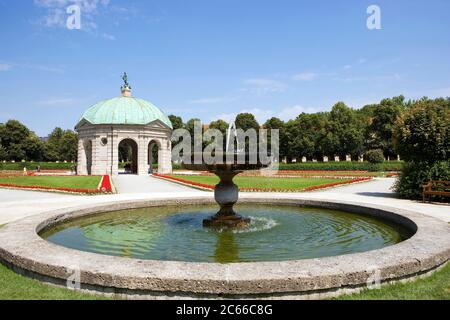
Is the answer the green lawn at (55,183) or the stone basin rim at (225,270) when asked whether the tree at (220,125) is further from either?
the stone basin rim at (225,270)

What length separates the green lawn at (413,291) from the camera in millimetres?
4562

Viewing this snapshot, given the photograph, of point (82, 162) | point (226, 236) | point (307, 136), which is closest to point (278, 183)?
point (226, 236)

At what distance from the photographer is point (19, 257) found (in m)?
5.63

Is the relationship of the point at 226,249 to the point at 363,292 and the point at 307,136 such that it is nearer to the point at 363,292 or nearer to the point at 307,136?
the point at 363,292

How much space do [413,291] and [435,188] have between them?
43.9ft

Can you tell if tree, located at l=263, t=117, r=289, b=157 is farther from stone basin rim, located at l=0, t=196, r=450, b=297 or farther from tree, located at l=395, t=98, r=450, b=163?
stone basin rim, located at l=0, t=196, r=450, b=297

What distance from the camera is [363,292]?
4.73 metres

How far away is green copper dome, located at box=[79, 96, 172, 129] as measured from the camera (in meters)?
45.2

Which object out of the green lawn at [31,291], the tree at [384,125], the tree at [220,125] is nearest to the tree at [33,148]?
the tree at [220,125]

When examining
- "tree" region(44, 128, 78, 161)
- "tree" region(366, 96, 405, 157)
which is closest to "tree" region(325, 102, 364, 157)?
"tree" region(366, 96, 405, 157)

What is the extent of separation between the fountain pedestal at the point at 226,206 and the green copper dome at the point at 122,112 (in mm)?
36435

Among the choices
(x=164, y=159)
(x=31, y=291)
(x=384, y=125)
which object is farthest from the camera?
(x=384, y=125)

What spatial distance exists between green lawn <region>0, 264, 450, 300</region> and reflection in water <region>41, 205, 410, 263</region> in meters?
2.10

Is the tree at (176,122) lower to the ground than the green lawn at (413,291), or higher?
higher
